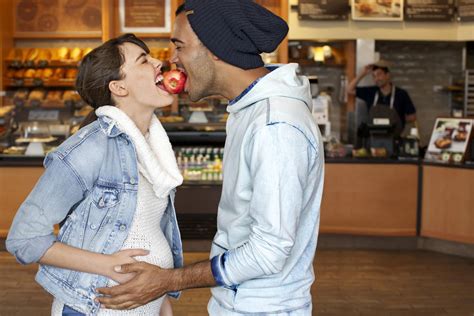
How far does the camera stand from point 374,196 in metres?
7.24

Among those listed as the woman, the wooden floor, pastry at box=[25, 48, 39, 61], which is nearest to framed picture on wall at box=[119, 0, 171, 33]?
pastry at box=[25, 48, 39, 61]

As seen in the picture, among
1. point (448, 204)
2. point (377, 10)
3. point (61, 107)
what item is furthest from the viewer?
point (377, 10)

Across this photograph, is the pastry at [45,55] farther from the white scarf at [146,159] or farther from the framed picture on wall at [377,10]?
the white scarf at [146,159]

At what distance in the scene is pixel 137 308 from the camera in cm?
233

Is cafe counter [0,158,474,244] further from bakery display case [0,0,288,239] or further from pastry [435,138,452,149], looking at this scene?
pastry [435,138,452,149]

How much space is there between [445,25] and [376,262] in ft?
12.4

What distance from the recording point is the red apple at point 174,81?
2.35 meters

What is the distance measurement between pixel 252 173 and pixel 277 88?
0.24 metres

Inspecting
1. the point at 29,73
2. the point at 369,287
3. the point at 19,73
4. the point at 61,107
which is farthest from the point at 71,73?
the point at 369,287

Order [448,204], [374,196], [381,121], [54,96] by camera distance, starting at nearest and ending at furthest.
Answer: [448,204] < [374,196] < [381,121] < [54,96]

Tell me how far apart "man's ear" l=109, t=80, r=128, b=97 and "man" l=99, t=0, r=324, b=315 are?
1.07ft

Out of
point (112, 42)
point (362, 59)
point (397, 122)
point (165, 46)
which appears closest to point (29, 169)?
point (165, 46)

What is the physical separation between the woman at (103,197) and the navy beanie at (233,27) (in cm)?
43

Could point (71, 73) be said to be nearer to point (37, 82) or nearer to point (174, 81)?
point (37, 82)
